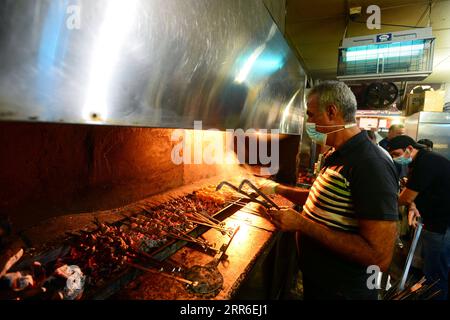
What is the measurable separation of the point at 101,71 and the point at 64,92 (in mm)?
217

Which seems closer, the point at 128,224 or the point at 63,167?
the point at 63,167

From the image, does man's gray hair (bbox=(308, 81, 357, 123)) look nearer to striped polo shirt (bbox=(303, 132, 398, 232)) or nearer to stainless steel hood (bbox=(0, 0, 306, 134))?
striped polo shirt (bbox=(303, 132, 398, 232))

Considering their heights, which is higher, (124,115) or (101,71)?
(101,71)

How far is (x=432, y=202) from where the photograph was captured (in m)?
4.81

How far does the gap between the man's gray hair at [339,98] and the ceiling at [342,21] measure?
167 inches

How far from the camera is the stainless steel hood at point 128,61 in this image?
89 centimetres

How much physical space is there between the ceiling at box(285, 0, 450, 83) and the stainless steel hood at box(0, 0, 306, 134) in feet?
13.6

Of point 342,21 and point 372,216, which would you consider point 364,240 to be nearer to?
point 372,216

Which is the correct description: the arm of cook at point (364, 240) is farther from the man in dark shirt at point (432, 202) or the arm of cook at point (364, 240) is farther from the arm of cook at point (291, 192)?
the man in dark shirt at point (432, 202)

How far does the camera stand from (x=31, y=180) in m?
2.44
